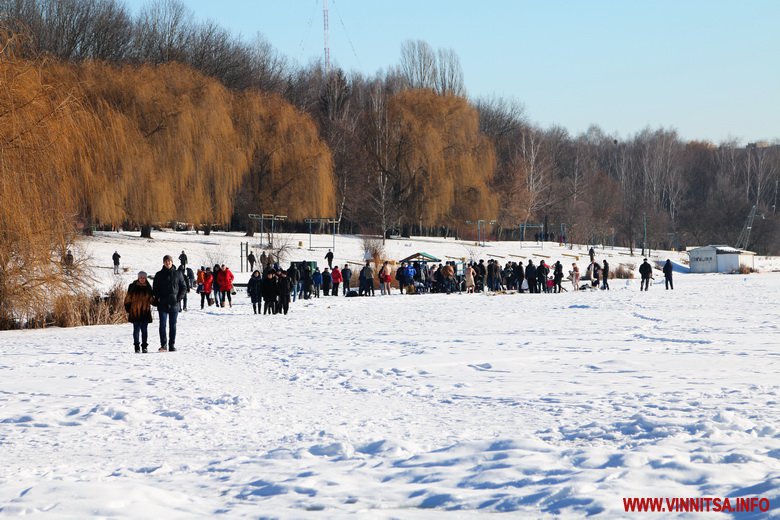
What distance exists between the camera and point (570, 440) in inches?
292

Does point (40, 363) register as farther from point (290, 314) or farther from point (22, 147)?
point (290, 314)

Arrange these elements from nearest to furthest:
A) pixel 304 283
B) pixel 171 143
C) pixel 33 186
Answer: pixel 33 186
pixel 304 283
pixel 171 143

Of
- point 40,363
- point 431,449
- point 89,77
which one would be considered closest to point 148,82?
point 89,77

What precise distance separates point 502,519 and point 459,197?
59.1 meters

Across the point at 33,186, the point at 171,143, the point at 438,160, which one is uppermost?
the point at 438,160

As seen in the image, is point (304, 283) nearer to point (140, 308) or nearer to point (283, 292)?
point (283, 292)

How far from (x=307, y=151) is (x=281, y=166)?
175 cm

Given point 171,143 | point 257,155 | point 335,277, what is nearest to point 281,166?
point 257,155

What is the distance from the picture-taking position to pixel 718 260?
61.3 m

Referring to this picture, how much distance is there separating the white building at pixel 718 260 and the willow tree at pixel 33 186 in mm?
49308

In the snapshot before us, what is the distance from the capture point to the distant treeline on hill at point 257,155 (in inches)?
748

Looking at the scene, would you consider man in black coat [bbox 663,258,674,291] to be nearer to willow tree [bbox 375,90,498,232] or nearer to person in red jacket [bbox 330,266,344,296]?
person in red jacket [bbox 330,266,344,296]

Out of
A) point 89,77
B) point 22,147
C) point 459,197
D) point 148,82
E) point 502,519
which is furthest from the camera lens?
point 459,197

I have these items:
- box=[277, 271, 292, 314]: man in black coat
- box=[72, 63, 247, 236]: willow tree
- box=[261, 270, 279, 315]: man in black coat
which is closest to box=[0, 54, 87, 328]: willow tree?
box=[261, 270, 279, 315]: man in black coat
